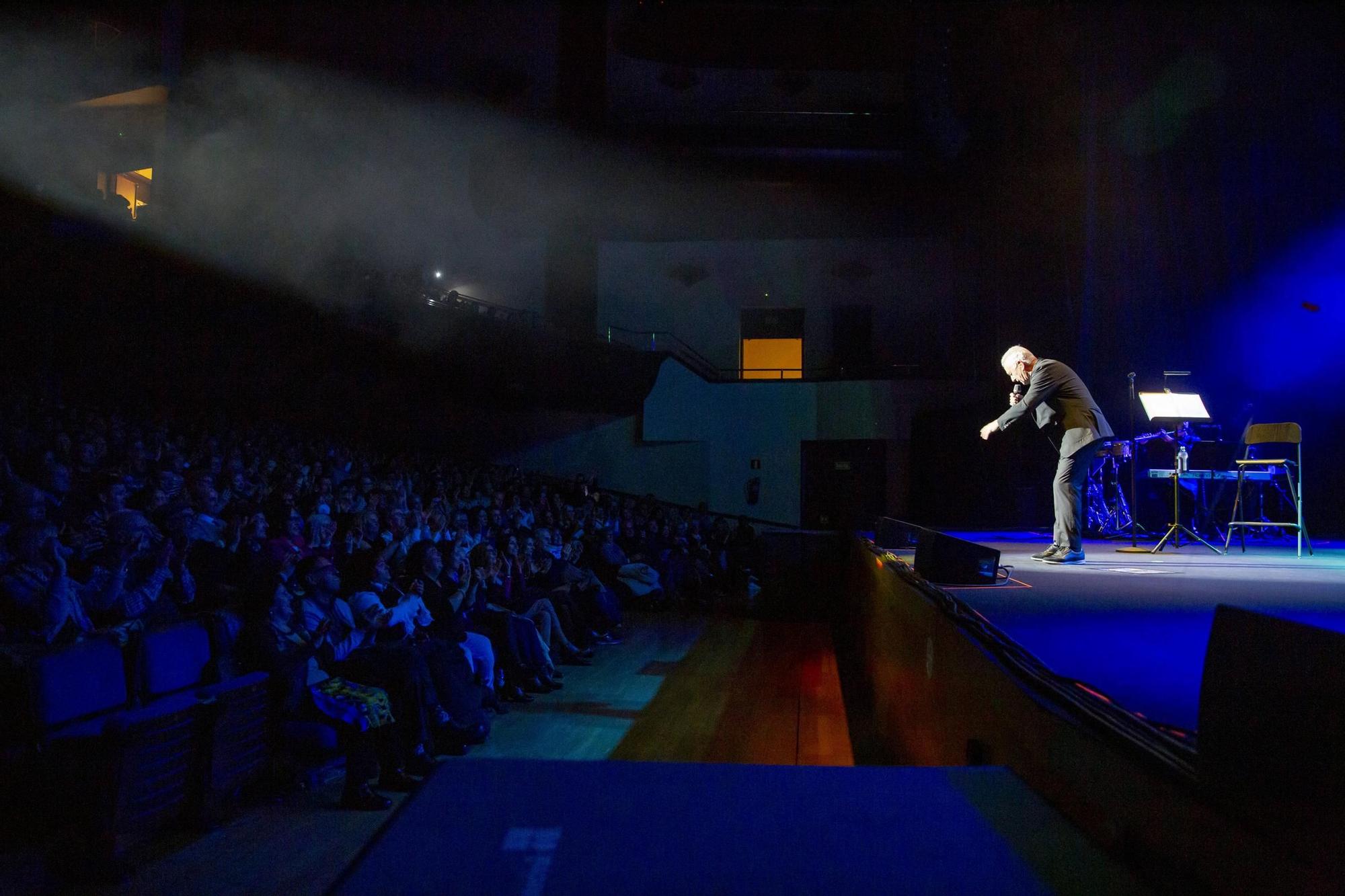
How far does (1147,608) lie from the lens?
8.56 feet

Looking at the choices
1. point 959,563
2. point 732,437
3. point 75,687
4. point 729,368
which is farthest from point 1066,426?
point 729,368

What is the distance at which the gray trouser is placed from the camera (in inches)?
149

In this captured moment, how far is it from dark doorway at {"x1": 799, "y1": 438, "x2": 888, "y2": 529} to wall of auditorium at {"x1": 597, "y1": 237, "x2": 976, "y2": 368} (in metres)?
1.88

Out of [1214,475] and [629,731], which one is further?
[1214,475]

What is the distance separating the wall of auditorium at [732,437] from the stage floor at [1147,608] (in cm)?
854

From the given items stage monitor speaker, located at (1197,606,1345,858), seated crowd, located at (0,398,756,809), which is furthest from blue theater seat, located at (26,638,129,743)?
stage monitor speaker, located at (1197,606,1345,858)

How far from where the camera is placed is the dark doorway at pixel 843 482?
42.9 ft

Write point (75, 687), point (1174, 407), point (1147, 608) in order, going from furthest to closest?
1. point (1174, 407)
2. point (75, 687)
3. point (1147, 608)

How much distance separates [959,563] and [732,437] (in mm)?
10372

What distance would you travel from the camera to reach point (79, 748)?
100 inches

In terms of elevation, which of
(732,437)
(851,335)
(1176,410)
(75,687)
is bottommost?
(75,687)

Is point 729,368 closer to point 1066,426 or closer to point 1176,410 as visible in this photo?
point 1176,410

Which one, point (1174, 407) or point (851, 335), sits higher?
point (851, 335)

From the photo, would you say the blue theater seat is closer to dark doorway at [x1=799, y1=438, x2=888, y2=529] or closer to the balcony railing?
the balcony railing
